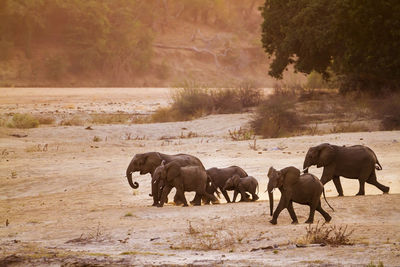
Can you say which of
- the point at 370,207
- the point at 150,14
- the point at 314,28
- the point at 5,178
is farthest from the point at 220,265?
the point at 150,14

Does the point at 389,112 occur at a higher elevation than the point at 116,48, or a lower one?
lower

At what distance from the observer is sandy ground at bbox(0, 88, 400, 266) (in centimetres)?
820

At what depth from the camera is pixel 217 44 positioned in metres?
84.0

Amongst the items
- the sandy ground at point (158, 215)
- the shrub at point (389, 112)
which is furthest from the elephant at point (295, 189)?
the shrub at point (389, 112)

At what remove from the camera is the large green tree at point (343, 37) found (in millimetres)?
26125

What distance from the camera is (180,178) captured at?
11992mm

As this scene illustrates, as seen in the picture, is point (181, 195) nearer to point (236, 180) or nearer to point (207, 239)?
point (236, 180)

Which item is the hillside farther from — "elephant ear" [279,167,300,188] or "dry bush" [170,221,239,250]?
"dry bush" [170,221,239,250]

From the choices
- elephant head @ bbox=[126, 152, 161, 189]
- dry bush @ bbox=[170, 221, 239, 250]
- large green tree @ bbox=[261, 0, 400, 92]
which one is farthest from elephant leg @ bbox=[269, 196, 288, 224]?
large green tree @ bbox=[261, 0, 400, 92]

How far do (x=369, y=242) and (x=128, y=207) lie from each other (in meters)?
4.80

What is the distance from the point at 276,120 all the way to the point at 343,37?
495 centimetres

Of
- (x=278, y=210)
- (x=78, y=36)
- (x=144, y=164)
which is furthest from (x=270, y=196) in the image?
(x=78, y=36)

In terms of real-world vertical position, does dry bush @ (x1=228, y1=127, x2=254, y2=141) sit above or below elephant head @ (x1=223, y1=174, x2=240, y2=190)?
below

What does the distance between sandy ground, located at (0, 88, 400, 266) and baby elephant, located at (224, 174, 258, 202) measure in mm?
418
